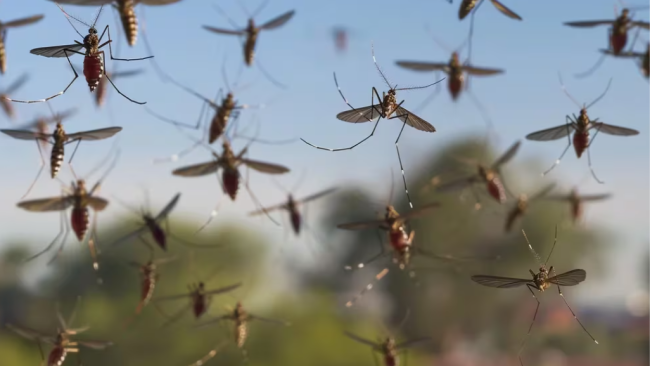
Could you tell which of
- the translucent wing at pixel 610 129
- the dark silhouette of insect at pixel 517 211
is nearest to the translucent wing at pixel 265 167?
the translucent wing at pixel 610 129

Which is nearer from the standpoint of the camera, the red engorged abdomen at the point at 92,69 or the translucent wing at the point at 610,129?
the red engorged abdomen at the point at 92,69

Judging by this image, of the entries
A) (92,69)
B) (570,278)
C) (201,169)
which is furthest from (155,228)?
(570,278)

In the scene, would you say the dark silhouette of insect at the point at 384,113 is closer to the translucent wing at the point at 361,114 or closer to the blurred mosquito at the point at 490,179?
the translucent wing at the point at 361,114

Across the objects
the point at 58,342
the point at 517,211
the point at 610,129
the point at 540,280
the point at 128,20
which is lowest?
the point at 58,342

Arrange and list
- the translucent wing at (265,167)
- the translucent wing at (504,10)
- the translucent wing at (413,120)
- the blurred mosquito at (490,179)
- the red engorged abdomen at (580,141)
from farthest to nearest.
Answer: the blurred mosquito at (490,179), the translucent wing at (265,167), the red engorged abdomen at (580,141), the translucent wing at (504,10), the translucent wing at (413,120)

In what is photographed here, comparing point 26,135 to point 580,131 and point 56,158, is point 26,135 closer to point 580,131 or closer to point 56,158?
point 56,158

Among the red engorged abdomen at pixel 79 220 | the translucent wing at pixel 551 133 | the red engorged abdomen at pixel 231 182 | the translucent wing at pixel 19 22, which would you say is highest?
the translucent wing at pixel 19 22

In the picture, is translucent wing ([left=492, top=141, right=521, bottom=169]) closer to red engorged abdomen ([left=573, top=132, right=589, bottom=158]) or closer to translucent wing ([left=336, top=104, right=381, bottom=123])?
red engorged abdomen ([left=573, top=132, right=589, bottom=158])
